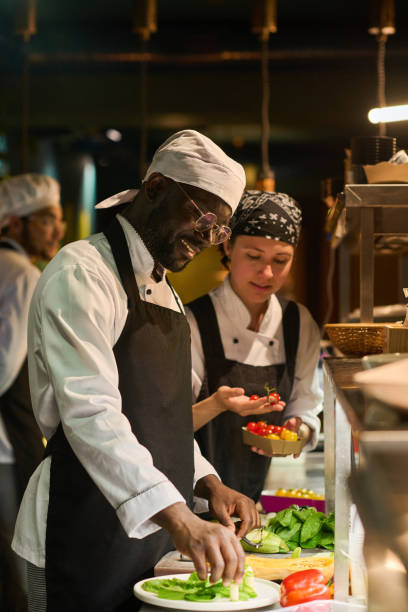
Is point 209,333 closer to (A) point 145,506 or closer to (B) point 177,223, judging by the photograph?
(B) point 177,223

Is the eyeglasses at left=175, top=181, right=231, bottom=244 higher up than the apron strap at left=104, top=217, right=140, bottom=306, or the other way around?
the eyeglasses at left=175, top=181, right=231, bottom=244

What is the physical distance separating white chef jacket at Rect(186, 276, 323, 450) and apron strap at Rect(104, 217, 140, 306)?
0.97 metres

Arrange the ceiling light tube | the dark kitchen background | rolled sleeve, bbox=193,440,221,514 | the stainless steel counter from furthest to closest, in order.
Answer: the dark kitchen background, rolled sleeve, bbox=193,440,221,514, the ceiling light tube, the stainless steel counter

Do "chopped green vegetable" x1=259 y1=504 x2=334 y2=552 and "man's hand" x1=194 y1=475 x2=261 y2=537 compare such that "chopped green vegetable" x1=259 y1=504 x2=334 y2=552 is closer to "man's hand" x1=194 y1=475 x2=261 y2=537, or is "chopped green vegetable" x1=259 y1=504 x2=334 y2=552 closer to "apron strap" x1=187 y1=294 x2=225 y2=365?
"man's hand" x1=194 y1=475 x2=261 y2=537

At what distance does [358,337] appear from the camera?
2045mm

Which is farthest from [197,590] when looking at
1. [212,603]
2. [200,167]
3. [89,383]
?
[200,167]

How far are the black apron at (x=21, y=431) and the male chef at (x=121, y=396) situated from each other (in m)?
1.72

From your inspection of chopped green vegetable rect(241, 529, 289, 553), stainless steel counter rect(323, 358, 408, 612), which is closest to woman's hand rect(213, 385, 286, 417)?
chopped green vegetable rect(241, 529, 289, 553)

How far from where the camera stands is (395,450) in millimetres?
842

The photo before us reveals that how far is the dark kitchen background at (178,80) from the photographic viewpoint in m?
5.52

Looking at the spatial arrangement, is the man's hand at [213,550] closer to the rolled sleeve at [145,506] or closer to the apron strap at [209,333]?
the rolled sleeve at [145,506]

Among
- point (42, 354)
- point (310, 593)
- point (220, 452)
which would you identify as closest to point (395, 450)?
point (310, 593)

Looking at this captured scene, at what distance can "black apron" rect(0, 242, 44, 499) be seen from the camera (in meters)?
3.84

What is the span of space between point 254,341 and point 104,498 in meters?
1.25
